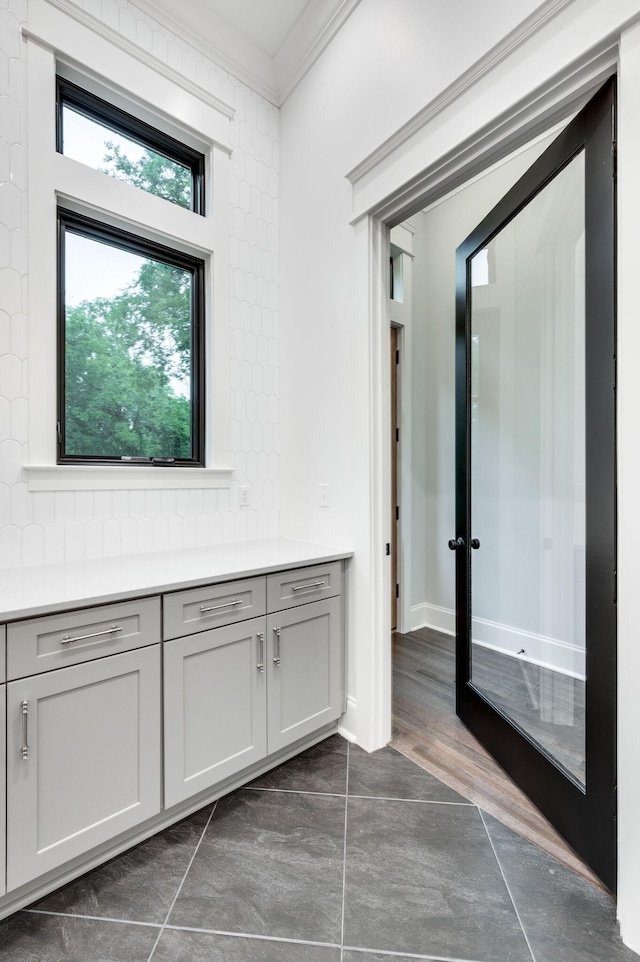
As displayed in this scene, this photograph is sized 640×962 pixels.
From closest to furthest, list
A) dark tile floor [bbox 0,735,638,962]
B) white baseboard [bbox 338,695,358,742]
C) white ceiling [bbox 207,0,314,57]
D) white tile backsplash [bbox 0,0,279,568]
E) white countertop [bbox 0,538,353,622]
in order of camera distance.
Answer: dark tile floor [bbox 0,735,638,962]
white countertop [bbox 0,538,353,622]
white tile backsplash [bbox 0,0,279,568]
white baseboard [bbox 338,695,358,742]
white ceiling [bbox 207,0,314,57]

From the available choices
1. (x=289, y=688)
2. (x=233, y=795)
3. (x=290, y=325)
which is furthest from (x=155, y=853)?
(x=290, y=325)

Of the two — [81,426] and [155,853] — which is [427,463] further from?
[155,853]

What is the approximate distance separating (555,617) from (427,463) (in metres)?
2.03

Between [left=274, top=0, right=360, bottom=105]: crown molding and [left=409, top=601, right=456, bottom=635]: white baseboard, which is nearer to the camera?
[left=274, top=0, right=360, bottom=105]: crown molding

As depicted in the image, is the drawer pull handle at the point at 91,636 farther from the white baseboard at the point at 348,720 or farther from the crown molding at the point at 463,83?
the crown molding at the point at 463,83

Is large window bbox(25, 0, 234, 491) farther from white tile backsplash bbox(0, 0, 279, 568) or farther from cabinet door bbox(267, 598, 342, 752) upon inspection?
cabinet door bbox(267, 598, 342, 752)

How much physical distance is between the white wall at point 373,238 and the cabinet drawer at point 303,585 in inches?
4.7

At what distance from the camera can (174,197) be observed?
2.36 metres

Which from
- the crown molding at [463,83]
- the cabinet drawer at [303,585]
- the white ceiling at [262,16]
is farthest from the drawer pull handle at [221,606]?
the white ceiling at [262,16]

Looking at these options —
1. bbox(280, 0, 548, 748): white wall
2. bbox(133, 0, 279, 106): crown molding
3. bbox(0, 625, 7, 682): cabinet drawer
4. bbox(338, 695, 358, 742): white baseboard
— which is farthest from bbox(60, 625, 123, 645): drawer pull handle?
bbox(133, 0, 279, 106): crown molding

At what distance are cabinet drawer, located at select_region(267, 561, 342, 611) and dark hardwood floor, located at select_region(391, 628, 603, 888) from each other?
80cm

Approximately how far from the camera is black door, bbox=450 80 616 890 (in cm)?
131

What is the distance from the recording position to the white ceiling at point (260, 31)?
2.19 metres

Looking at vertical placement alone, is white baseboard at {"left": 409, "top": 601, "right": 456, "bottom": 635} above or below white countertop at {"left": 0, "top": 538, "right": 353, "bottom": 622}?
below
